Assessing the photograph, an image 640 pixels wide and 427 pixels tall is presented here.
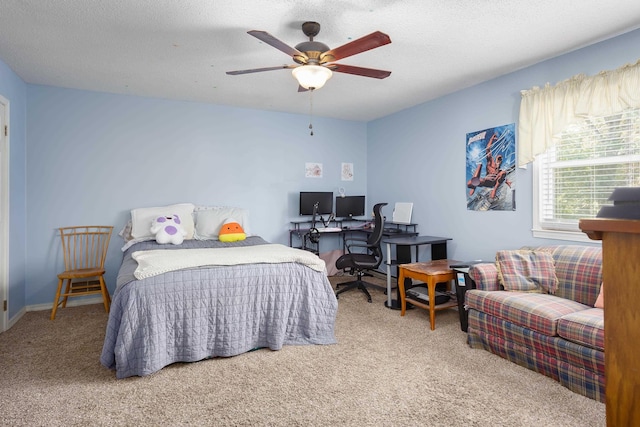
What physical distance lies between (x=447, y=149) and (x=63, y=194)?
448 cm

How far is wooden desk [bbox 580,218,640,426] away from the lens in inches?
28.5

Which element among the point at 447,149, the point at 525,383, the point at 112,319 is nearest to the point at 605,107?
the point at 447,149

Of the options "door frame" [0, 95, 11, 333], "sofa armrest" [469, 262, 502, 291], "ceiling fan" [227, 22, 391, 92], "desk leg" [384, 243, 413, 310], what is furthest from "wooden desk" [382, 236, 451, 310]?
"door frame" [0, 95, 11, 333]

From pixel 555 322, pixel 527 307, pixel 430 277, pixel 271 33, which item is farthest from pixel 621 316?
pixel 271 33

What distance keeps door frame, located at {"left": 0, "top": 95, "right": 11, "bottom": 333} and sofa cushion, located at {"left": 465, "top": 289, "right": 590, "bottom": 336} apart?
413 cm

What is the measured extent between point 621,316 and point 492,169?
339cm

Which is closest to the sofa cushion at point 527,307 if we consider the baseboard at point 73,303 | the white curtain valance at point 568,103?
the white curtain valance at point 568,103

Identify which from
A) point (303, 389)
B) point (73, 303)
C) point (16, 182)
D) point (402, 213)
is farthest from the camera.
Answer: point (402, 213)

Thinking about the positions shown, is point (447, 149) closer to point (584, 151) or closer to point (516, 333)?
point (584, 151)

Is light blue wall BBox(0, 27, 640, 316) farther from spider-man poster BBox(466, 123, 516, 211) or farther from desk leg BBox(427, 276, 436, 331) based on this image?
desk leg BBox(427, 276, 436, 331)

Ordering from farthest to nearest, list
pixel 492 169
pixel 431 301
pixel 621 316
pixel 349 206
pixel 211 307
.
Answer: pixel 349 206
pixel 492 169
pixel 431 301
pixel 211 307
pixel 621 316

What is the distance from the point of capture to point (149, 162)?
4.50 m

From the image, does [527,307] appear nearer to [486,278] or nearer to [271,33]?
[486,278]

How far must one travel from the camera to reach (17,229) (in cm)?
369
